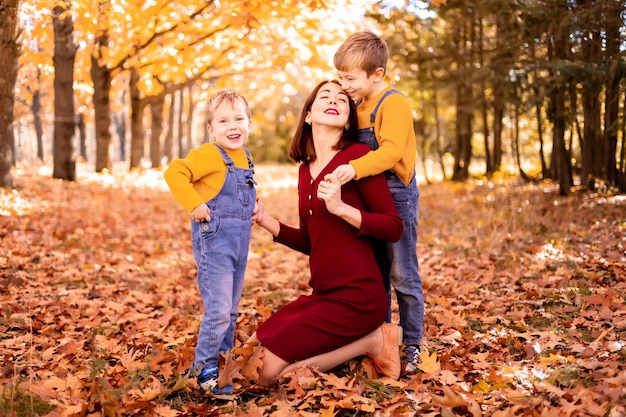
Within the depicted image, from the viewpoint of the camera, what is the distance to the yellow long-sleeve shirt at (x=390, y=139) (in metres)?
3.40

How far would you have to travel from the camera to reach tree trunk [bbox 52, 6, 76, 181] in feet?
43.4

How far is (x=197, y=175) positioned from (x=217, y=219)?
0.29m

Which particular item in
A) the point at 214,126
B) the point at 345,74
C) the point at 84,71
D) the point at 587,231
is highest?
the point at 84,71

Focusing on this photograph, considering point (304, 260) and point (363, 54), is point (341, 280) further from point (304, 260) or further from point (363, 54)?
point (304, 260)

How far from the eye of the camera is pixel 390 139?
347 centimetres

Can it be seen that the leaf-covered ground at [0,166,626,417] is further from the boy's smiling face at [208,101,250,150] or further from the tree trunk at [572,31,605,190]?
the boy's smiling face at [208,101,250,150]

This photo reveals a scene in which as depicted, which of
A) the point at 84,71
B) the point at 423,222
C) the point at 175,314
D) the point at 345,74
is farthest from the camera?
the point at 84,71

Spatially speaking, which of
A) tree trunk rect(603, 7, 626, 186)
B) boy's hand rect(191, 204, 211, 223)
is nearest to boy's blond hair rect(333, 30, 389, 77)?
boy's hand rect(191, 204, 211, 223)

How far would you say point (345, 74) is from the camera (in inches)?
142

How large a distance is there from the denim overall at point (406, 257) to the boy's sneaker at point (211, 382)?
124 centimetres

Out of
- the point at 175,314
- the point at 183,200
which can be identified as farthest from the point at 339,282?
the point at 175,314

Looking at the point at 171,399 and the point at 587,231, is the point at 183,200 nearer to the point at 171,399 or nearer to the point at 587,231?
the point at 171,399

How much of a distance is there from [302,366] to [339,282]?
0.56 meters

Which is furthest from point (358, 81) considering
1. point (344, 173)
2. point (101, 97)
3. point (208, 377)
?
point (101, 97)
